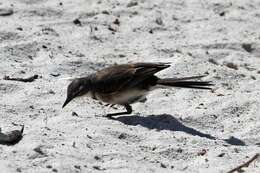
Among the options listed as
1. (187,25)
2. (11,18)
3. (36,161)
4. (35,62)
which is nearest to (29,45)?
(35,62)

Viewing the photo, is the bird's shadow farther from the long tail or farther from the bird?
the long tail

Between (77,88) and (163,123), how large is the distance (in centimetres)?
84

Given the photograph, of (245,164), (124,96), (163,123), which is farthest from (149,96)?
(245,164)

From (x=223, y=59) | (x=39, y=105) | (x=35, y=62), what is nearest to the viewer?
(x=39, y=105)

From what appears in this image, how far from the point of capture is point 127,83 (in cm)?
689

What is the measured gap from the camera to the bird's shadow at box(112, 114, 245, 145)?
250 inches

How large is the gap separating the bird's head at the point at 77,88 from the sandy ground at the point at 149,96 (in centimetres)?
14

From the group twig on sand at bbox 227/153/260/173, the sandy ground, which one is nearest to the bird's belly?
the sandy ground

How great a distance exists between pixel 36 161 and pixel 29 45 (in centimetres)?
270

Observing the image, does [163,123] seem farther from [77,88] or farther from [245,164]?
[245,164]

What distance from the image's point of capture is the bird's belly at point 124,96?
6918mm

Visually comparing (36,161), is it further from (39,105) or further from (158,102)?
(158,102)

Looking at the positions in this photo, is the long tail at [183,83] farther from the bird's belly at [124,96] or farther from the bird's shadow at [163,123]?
the bird's shadow at [163,123]

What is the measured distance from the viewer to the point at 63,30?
27.7 feet
